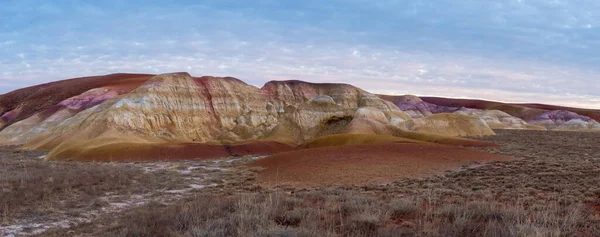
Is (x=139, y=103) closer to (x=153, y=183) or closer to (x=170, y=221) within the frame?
(x=153, y=183)

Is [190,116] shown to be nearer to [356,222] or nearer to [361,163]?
[361,163]

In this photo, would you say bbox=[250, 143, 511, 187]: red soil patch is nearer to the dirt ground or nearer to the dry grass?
the dirt ground

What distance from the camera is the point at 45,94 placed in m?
92.4

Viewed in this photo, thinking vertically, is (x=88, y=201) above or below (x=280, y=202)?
below

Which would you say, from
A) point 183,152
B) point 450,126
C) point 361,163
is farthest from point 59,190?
point 450,126

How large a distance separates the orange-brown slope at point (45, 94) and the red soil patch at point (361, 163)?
62.9m

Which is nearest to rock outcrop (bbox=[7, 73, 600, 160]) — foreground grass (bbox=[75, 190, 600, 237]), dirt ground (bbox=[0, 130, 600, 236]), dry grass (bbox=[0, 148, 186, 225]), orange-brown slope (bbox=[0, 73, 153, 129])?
orange-brown slope (bbox=[0, 73, 153, 129])

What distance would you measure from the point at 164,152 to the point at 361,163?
2328cm

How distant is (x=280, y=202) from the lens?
9.16m

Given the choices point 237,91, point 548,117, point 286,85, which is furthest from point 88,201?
point 548,117

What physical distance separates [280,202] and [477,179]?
11497 millimetres

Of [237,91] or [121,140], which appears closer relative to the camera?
[121,140]

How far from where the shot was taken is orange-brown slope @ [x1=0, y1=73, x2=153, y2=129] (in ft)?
277

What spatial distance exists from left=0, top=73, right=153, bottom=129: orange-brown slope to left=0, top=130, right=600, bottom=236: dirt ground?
66683mm
